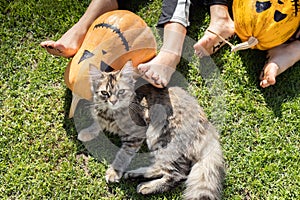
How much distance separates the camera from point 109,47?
2.42 meters

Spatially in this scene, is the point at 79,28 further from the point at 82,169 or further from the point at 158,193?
the point at 158,193

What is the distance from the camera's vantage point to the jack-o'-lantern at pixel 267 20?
2420 mm

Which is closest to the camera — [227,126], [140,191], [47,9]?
[140,191]

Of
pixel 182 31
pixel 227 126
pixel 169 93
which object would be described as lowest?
pixel 227 126

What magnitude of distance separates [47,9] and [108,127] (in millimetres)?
926

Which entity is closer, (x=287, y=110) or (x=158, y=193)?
(x=158, y=193)

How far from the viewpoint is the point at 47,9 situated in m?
2.89

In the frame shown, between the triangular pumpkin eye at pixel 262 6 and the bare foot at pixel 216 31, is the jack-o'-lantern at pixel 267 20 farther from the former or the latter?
the bare foot at pixel 216 31

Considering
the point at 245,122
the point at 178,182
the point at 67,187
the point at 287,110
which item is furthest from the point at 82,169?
the point at 287,110

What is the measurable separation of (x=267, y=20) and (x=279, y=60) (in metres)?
0.29

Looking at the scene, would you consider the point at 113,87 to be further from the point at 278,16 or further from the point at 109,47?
the point at 278,16

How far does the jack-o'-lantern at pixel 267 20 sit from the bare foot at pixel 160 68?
390 mm

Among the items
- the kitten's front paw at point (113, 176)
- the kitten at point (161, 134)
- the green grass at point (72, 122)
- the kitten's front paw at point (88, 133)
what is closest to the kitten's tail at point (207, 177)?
the kitten at point (161, 134)

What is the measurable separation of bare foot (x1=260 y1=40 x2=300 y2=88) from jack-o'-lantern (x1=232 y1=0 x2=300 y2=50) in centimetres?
11
